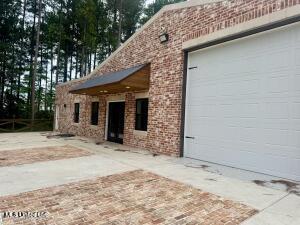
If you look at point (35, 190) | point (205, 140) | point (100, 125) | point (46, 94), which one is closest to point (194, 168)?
point (205, 140)

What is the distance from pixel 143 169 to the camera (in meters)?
6.47

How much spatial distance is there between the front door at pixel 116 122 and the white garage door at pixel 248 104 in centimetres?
452

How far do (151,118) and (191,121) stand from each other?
182cm

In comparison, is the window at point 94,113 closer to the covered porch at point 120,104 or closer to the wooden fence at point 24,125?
the covered porch at point 120,104

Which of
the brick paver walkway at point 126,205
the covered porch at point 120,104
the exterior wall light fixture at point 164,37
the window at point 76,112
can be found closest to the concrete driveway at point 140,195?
the brick paver walkway at point 126,205

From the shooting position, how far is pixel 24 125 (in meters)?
23.7

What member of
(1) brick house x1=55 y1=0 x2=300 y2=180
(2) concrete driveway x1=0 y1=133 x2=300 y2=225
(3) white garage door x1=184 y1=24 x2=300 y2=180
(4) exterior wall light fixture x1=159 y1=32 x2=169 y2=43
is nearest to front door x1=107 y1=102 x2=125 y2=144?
(1) brick house x1=55 y1=0 x2=300 y2=180

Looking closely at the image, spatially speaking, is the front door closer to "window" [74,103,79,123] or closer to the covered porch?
the covered porch

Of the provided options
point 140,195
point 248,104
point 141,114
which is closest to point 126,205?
point 140,195

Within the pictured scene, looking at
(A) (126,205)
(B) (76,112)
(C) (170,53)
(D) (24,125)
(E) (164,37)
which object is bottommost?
(D) (24,125)

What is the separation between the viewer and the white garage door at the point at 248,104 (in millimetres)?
5704

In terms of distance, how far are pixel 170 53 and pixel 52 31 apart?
2318 centimetres

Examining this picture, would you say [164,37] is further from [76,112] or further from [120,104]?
[76,112]

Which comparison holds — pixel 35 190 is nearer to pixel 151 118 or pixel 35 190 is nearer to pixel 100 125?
pixel 151 118
